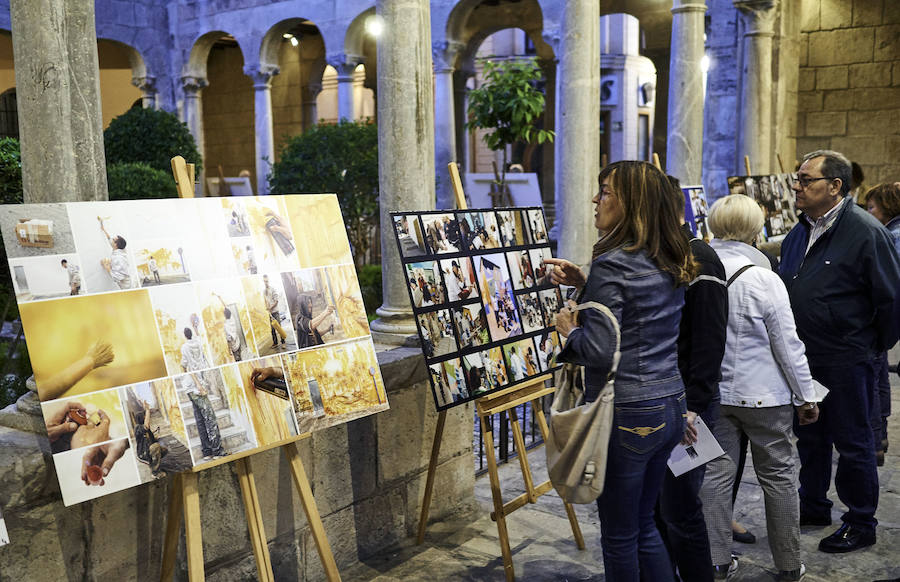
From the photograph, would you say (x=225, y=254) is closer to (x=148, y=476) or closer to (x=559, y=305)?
(x=148, y=476)

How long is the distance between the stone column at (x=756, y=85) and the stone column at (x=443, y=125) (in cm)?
427

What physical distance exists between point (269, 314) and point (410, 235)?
746 mm

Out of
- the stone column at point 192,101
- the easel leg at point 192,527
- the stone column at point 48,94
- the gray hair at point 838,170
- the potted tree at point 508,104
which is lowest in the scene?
the easel leg at point 192,527

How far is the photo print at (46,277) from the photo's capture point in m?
1.98

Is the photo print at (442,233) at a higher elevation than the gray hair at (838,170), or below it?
below

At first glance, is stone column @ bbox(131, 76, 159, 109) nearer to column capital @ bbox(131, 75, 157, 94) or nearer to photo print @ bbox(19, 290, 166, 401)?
column capital @ bbox(131, 75, 157, 94)

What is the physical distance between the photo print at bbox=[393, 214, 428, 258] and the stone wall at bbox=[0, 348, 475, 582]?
0.59 meters

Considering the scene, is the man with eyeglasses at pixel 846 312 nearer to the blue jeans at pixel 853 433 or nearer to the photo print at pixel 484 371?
the blue jeans at pixel 853 433

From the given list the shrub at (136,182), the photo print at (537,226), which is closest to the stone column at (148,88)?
the shrub at (136,182)

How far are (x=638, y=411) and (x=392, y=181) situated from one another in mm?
1962

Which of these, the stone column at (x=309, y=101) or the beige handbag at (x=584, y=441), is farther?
the stone column at (x=309, y=101)

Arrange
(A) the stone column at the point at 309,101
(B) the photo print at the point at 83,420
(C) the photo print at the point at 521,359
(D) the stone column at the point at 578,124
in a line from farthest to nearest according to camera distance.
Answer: (A) the stone column at the point at 309,101
(D) the stone column at the point at 578,124
(C) the photo print at the point at 521,359
(B) the photo print at the point at 83,420

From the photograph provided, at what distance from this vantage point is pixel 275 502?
3.04m

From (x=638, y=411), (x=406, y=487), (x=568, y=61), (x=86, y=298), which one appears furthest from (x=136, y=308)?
(x=568, y=61)
